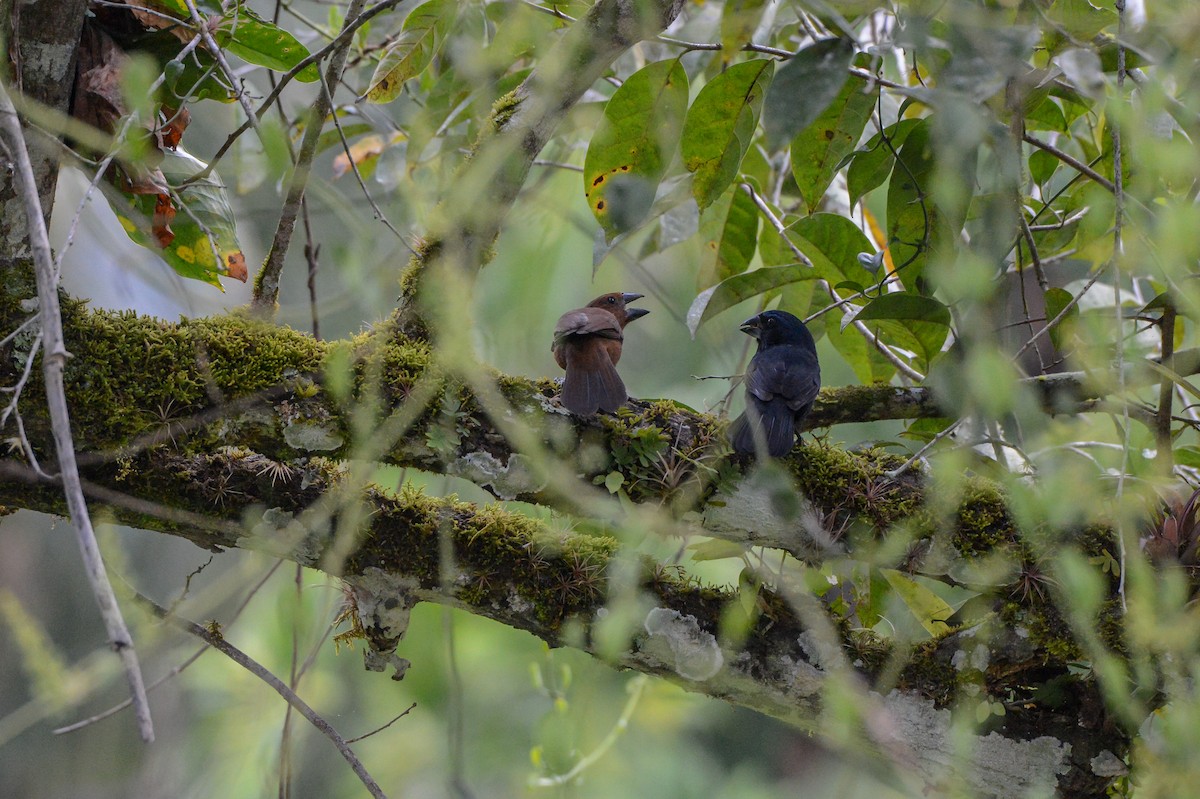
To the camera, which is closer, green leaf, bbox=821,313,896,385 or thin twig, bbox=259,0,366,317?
thin twig, bbox=259,0,366,317

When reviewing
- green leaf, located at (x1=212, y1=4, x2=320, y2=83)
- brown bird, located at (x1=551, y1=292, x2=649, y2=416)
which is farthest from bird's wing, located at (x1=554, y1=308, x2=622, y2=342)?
green leaf, located at (x1=212, y1=4, x2=320, y2=83)

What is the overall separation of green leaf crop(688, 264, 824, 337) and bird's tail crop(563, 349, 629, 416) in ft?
1.17

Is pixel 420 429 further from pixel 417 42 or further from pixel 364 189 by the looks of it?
pixel 417 42

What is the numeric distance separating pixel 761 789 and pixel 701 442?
510cm

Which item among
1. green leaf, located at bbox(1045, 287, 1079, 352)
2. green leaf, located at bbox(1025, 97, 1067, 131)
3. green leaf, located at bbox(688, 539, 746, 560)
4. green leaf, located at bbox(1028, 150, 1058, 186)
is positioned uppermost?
green leaf, located at bbox(1025, 97, 1067, 131)

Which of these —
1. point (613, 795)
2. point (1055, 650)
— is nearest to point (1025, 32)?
point (1055, 650)

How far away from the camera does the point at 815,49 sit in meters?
1.56

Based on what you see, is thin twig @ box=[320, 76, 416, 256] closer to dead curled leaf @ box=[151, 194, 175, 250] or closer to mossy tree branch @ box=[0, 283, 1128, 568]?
mossy tree branch @ box=[0, 283, 1128, 568]

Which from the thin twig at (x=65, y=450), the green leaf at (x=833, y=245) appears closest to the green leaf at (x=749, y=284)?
the green leaf at (x=833, y=245)

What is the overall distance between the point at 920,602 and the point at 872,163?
3.14 feet

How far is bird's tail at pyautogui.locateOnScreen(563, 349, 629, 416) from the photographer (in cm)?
185

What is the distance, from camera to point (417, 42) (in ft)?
7.11

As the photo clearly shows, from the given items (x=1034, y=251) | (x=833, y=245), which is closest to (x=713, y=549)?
(x=833, y=245)

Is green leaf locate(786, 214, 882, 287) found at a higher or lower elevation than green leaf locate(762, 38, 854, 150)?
higher
